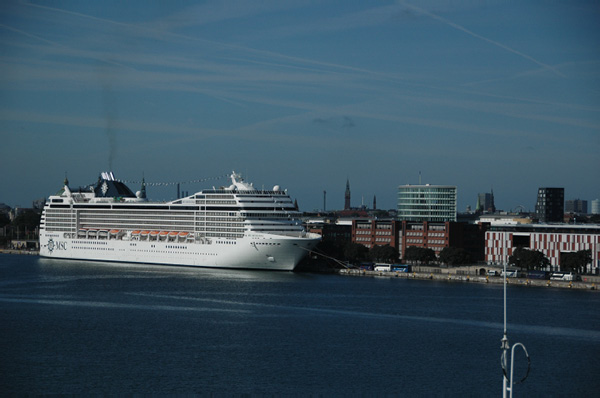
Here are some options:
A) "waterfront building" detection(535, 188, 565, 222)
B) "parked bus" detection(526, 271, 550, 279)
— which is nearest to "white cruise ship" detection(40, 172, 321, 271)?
"parked bus" detection(526, 271, 550, 279)

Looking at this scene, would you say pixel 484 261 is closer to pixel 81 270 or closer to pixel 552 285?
pixel 552 285

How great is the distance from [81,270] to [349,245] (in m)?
15.0

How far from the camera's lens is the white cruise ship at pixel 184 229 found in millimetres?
39594

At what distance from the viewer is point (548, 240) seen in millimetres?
45156

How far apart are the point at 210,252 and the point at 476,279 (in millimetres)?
12319

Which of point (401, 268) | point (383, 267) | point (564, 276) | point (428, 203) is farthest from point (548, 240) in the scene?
point (428, 203)

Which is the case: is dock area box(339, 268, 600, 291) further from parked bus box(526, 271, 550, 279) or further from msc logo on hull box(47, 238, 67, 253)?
msc logo on hull box(47, 238, 67, 253)

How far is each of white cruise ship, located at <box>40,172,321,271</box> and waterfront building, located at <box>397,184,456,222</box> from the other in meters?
20.3

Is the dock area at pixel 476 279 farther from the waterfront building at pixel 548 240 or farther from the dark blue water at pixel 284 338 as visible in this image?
the waterfront building at pixel 548 240

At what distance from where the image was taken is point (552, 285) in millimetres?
36938

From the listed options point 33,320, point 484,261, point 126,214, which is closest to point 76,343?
point 33,320

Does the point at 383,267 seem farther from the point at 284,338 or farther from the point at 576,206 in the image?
the point at 576,206

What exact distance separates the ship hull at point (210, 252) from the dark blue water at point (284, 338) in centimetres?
408

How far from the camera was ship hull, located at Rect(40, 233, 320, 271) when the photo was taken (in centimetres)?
3909
